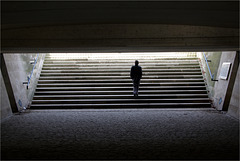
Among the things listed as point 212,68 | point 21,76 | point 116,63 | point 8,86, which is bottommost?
point 8,86

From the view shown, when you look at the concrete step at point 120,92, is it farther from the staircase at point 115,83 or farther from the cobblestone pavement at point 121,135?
the cobblestone pavement at point 121,135

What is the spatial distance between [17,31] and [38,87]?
13.3 feet

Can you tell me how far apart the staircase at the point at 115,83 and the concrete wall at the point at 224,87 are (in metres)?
0.56

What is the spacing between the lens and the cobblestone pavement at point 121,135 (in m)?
4.09

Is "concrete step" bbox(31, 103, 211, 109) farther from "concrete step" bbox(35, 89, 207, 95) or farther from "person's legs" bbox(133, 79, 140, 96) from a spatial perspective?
"concrete step" bbox(35, 89, 207, 95)

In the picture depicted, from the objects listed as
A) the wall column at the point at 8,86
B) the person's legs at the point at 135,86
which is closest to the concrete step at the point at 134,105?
the person's legs at the point at 135,86

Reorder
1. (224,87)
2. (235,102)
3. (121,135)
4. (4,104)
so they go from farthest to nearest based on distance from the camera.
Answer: (224,87) < (4,104) < (235,102) < (121,135)

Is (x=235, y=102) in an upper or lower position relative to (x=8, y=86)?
upper

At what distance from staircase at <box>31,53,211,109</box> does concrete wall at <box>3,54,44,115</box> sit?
0.36 m

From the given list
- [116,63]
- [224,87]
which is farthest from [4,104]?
[224,87]

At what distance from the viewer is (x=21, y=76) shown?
8.47m

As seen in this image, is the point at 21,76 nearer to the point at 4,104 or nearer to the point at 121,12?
the point at 4,104

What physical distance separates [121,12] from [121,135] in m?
3.08

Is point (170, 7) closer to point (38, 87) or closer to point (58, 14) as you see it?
point (58, 14)
